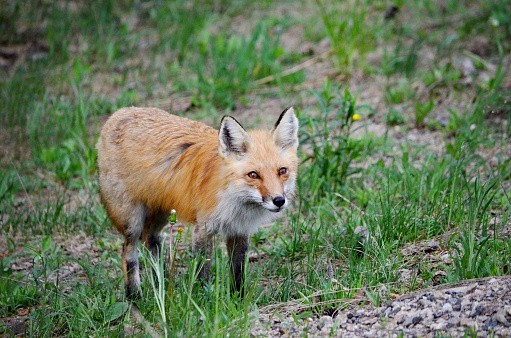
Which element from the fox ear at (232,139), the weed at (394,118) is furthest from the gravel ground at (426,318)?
the weed at (394,118)

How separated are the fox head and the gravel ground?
0.92 metres

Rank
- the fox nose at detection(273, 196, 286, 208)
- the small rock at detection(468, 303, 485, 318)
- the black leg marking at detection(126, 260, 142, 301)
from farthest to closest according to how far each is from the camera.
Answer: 1. the black leg marking at detection(126, 260, 142, 301)
2. the fox nose at detection(273, 196, 286, 208)
3. the small rock at detection(468, 303, 485, 318)

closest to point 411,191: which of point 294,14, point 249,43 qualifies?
point 249,43

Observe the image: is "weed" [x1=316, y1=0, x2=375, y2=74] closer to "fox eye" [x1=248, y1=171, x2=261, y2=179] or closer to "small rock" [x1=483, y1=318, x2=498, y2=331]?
"fox eye" [x1=248, y1=171, x2=261, y2=179]

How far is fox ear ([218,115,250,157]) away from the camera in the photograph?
4520mm

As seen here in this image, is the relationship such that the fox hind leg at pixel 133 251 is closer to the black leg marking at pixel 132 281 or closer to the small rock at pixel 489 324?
the black leg marking at pixel 132 281

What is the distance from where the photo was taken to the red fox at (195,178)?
4516 millimetres

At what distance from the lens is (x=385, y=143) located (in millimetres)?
7062

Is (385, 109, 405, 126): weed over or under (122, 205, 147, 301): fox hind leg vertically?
over

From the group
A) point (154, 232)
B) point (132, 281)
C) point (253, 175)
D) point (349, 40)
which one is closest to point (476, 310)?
point (253, 175)

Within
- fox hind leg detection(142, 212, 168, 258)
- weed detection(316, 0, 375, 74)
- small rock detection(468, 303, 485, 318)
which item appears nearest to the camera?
small rock detection(468, 303, 485, 318)

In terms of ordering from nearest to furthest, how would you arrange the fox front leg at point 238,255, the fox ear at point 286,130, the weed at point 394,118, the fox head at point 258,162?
the fox head at point 258,162, the fox ear at point 286,130, the fox front leg at point 238,255, the weed at point 394,118

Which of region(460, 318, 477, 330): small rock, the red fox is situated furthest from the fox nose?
region(460, 318, 477, 330): small rock

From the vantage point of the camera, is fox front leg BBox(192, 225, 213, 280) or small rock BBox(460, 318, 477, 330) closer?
small rock BBox(460, 318, 477, 330)
